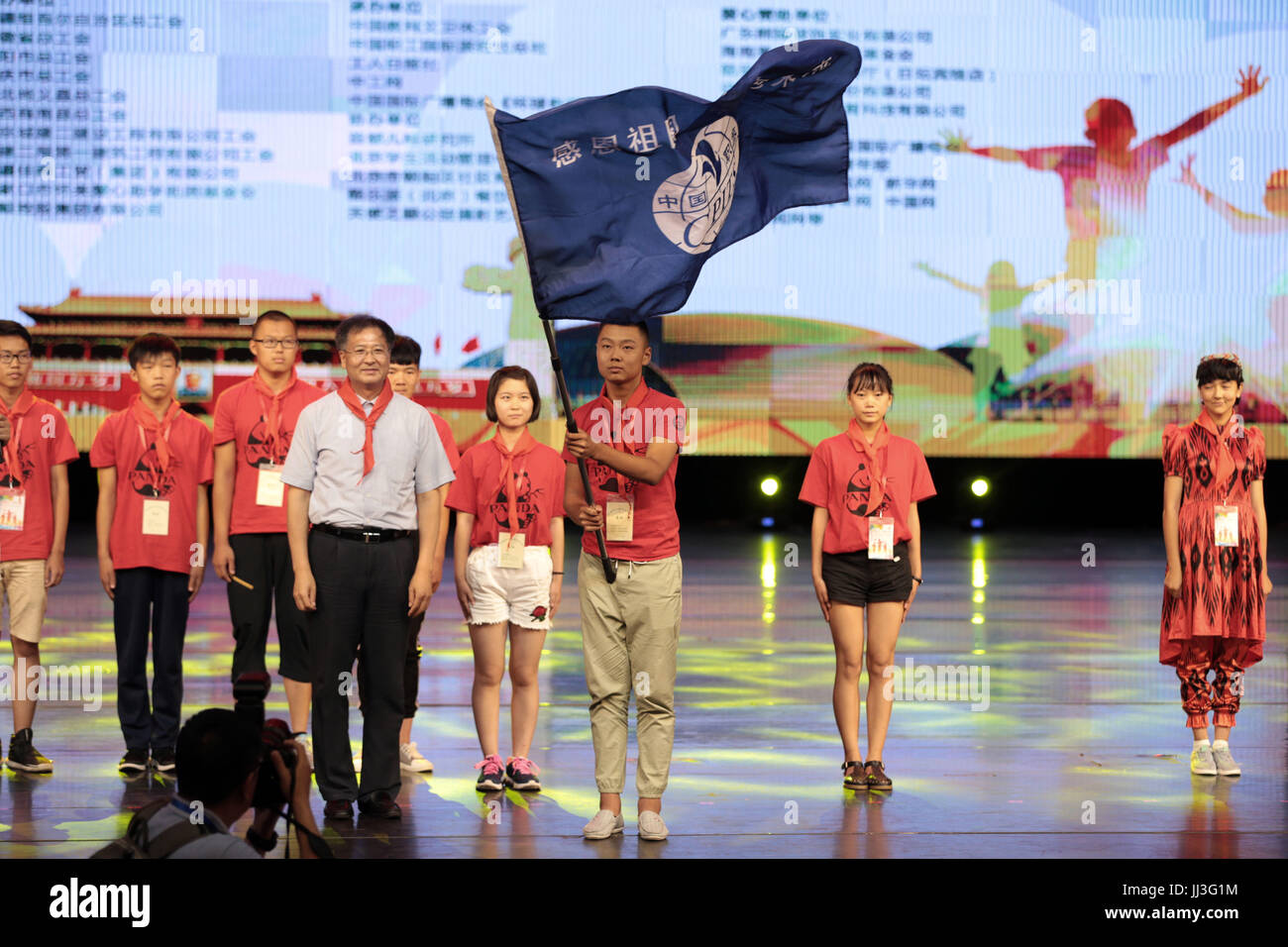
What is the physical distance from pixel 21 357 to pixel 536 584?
2.35m

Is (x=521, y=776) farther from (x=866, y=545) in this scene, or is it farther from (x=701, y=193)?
(x=701, y=193)

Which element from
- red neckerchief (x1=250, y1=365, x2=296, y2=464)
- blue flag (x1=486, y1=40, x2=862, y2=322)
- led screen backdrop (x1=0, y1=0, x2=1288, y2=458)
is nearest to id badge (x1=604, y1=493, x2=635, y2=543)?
blue flag (x1=486, y1=40, x2=862, y2=322)

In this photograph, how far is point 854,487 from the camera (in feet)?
19.9

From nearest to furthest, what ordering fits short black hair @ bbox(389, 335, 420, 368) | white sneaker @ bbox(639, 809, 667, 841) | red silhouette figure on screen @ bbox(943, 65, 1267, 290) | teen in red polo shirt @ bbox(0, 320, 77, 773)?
white sneaker @ bbox(639, 809, 667, 841) → teen in red polo shirt @ bbox(0, 320, 77, 773) → short black hair @ bbox(389, 335, 420, 368) → red silhouette figure on screen @ bbox(943, 65, 1267, 290)

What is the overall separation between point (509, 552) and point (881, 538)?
4.83 feet

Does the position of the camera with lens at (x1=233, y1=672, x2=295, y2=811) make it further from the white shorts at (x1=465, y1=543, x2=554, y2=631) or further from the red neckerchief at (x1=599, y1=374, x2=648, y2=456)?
the white shorts at (x1=465, y1=543, x2=554, y2=631)

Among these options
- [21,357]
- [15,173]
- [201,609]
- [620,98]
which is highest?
[15,173]

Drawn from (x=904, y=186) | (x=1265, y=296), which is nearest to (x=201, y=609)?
(x=904, y=186)

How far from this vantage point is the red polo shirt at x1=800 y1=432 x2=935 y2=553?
19.7 feet

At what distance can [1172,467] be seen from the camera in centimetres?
643

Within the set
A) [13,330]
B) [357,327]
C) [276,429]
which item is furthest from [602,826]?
[13,330]

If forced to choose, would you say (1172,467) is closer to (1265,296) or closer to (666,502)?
(666,502)

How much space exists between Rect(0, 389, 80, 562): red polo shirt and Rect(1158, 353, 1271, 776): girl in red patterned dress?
4.65 meters

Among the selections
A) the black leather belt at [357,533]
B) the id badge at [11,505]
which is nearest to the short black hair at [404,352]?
the black leather belt at [357,533]
